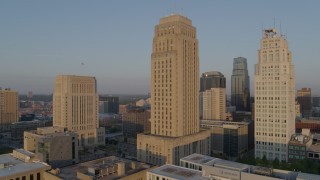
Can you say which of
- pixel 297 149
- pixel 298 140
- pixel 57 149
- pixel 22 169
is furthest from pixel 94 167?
pixel 298 140

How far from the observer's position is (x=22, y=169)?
77438 millimetres

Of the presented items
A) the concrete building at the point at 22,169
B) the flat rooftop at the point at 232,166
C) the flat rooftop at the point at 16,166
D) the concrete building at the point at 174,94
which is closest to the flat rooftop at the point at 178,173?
the flat rooftop at the point at 232,166

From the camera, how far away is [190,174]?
264 feet

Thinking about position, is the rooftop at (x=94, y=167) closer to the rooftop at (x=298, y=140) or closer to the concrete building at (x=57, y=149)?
the concrete building at (x=57, y=149)

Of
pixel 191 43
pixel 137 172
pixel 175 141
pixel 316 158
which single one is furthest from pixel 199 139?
pixel 316 158

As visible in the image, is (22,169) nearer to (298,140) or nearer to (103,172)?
(103,172)

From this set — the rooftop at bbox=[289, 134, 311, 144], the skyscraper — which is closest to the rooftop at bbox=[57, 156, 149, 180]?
the skyscraper

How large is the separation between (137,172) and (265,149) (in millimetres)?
107536

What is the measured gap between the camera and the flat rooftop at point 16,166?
7469 cm

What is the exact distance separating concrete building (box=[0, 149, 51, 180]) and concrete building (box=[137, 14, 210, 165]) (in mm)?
52034

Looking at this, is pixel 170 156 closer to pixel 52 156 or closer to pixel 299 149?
pixel 52 156

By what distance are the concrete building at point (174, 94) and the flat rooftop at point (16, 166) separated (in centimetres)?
5302

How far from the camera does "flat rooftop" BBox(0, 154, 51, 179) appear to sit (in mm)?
74688

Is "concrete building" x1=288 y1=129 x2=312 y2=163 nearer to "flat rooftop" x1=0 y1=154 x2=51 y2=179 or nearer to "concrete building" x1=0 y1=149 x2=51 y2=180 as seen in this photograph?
"flat rooftop" x1=0 y1=154 x2=51 y2=179
